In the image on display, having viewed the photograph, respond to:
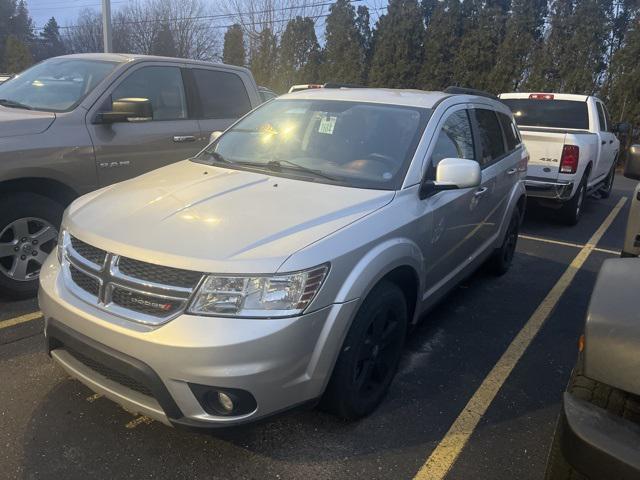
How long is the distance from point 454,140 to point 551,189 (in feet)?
14.4

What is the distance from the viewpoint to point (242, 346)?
2174 mm

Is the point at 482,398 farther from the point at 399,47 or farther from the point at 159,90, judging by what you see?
the point at 399,47

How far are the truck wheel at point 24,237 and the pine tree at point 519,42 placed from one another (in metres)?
18.5

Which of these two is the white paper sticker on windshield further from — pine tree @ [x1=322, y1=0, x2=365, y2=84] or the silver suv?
pine tree @ [x1=322, y1=0, x2=365, y2=84]

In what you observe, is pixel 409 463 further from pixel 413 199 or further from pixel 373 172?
pixel 373 172

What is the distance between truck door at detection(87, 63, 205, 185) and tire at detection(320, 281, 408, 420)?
2800mm

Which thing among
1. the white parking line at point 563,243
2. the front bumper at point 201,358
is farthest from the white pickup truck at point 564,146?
the front bumper at point 201,358

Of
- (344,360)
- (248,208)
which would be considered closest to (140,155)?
(248,208)

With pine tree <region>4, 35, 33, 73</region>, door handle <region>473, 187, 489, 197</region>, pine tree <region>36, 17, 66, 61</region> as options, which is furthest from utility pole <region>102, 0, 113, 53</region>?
pine tree <region>36, 17, 66, 61</region>

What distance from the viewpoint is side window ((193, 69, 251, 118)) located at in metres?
5.38

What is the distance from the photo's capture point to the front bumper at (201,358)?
7.14 ft

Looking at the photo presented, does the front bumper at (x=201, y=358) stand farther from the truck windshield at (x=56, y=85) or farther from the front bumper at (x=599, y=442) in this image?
the truck windshield at (x=56, y=85)

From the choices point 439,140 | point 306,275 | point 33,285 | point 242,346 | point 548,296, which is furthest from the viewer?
point 548,296

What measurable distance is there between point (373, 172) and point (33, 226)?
107 inches
